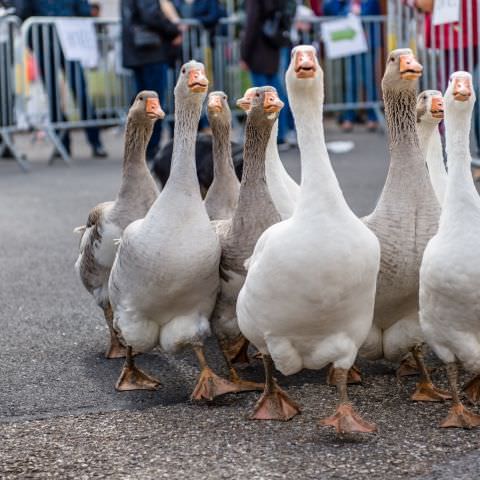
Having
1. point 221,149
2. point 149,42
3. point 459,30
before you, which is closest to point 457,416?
point 221,149

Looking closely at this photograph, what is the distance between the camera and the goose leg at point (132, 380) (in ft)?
15.4

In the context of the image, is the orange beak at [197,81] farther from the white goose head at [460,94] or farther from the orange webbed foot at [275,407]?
the orange webbed foot at [275,407]

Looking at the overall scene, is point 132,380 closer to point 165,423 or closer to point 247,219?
point 165,423

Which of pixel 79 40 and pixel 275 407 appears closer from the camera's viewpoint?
pixel 275 407

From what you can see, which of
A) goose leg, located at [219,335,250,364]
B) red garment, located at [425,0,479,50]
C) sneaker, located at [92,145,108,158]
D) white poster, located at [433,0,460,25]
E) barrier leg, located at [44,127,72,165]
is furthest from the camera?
sneaker, located at [92,145,108,158]

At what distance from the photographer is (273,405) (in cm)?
428

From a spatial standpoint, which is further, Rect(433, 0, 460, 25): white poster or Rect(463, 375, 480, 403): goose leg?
Rect(433, 0, 460, 25): white poster

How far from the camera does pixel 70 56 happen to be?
1302cm

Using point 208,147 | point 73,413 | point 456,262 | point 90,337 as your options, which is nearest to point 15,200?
point 208,147

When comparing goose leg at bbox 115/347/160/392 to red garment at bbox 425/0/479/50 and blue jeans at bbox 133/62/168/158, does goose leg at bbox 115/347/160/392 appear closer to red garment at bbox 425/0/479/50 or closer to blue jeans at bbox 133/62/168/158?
red garment at bbox 425/0/479/50

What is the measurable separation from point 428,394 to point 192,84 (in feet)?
5.51

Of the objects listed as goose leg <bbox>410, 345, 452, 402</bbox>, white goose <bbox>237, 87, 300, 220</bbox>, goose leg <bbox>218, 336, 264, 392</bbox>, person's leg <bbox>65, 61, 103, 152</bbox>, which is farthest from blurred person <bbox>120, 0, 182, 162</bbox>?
goose leg <bbox>410, 345, 452, 402</bbox>

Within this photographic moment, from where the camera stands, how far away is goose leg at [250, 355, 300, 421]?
4234 mm

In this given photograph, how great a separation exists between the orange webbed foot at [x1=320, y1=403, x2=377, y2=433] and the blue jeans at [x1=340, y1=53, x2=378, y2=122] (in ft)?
39.5
